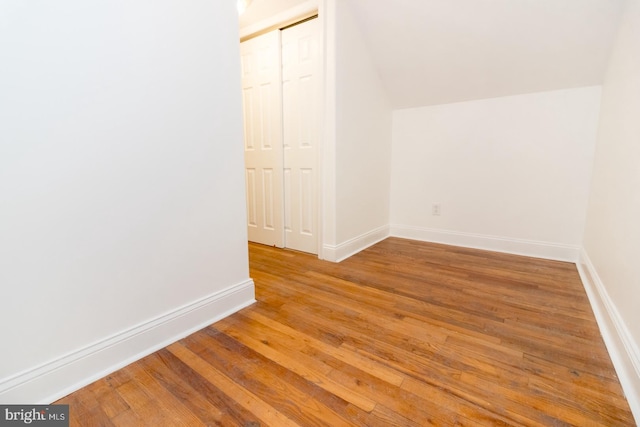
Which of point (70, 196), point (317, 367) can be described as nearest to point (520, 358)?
point (317, 367)

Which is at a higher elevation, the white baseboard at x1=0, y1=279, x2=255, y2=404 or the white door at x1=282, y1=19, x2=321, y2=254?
the white door at x1=282, y1=19, x2=321, y2=254

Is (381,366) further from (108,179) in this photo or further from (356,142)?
(356,142)

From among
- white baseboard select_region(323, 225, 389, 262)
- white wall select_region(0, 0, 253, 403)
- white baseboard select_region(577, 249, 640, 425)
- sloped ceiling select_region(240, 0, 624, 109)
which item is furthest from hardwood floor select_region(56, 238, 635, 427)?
sloped ceiling select_region(240, 0, 624, 109)

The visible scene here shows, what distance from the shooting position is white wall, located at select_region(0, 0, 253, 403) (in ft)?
2.82

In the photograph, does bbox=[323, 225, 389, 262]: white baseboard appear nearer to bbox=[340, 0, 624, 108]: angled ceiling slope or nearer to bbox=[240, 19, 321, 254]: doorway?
bbox=[240, 19, 321, 254]: doorway

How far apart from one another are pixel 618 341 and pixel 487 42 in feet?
6.70

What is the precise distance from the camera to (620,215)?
138cm

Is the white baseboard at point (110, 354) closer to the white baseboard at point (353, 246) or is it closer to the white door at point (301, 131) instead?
the white baseboard at point (353, 246)

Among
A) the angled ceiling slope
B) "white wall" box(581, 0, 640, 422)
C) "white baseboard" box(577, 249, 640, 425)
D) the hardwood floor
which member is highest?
the angled ceiling slope

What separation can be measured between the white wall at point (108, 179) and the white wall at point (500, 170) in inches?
81.9

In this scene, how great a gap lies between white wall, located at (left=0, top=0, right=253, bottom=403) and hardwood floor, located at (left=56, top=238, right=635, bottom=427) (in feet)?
0.57

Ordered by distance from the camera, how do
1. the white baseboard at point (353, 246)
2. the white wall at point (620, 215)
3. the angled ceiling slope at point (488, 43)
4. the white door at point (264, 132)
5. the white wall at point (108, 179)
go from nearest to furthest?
the white wall at point (108, 179) < the white wall at point (620, 215) < the angled ceiling slope at point (488, 43) < the white baseboard at point (353, 246) < the white door at point (264, 132)

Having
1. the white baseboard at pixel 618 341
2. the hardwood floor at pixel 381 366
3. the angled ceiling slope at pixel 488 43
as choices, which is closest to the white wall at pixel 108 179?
the hardwood floor at pixel 381 366

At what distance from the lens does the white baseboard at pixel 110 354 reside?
2.95ft
